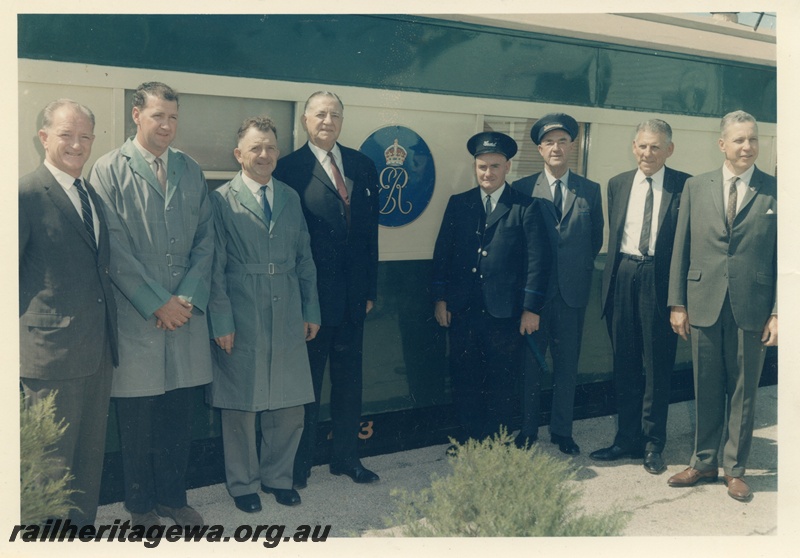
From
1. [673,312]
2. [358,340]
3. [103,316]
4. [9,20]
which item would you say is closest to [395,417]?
[358,340]

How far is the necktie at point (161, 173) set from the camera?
12.7 ft

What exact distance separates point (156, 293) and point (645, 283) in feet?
9.16

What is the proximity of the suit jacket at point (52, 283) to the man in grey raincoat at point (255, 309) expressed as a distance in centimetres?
69

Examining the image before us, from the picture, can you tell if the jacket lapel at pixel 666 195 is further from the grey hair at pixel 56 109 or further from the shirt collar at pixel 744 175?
A: the grey hair at pixel 56 109

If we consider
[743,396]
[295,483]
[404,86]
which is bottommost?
[295,483]

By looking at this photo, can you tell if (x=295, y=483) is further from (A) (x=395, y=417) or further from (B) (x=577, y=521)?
(B) (x=577, y=521)

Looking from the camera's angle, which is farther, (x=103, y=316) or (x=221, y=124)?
(x=221, y=124)

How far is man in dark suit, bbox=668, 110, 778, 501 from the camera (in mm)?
4418

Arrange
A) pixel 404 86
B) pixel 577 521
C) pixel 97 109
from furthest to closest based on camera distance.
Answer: pixel 404 86
pixel 97 109
pixel 577 521

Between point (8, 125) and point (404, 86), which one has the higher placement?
point (404, 86)

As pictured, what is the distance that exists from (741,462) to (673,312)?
0.90 meters

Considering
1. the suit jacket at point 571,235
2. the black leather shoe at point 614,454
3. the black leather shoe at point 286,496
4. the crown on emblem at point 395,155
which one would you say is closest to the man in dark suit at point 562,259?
the suit jacket at point 571,235

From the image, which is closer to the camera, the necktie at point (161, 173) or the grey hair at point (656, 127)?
the necktie at point (161, 173)

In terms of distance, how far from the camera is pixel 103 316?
3.62 metres
